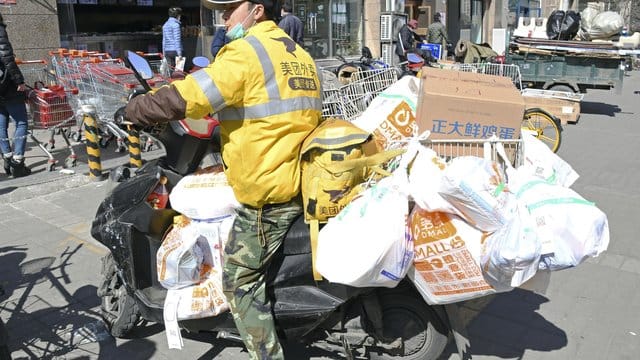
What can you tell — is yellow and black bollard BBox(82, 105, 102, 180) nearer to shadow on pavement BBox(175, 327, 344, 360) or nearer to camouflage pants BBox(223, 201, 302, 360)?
shadow on pavement BBox(175, 327, 344, 360)

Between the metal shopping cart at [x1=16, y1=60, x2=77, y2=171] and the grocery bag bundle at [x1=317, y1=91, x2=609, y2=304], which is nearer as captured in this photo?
the grocery bag bundle at [x1=317, y1=91, x2=609, y2=304]

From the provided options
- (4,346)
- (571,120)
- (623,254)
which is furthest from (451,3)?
(4,346)

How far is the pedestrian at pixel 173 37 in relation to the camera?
1108cm

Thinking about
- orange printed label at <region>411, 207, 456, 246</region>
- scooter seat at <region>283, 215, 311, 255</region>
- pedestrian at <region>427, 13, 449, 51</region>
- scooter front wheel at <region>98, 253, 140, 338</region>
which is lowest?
scooter front wheel at <region>98, 253, 140, 338</region>

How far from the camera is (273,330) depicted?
2861 millimetres

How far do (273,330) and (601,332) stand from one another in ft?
7.30

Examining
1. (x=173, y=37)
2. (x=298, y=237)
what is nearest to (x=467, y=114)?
(x=298, y=237)

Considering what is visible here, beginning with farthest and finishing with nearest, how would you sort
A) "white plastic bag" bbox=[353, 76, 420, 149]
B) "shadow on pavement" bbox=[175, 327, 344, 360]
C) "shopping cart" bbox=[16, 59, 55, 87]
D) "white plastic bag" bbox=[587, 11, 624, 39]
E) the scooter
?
1. "white plastic bag" bbox=[587, 11, 624, 39]
2. "shopping cart" bbox=[16, 59, 55, 87]
3. "shadow on pavement" bbox=[175, 327, 344, 360]
4. "white plastic bag" bbox=[353, 76, 420, 149]
5. the scooter

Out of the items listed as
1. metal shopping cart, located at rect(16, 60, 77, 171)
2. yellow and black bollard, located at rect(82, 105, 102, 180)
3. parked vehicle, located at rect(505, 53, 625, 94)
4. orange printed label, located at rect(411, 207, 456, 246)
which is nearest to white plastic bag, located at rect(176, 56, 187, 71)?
metal shopping cart, located at rect(16, 60, 77, 171)

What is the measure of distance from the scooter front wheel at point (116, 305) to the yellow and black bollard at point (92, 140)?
3349 millimetres

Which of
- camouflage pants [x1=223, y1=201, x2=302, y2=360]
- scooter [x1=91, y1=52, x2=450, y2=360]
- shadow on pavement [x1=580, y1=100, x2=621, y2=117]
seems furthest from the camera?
shadow on pavement [x1=580, y1=100, x2=621, y2=117]

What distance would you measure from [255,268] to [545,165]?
1590 millimetres

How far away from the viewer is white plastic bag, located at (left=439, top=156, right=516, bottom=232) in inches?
94.6

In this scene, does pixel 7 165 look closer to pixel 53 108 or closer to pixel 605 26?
pixel 53 108
